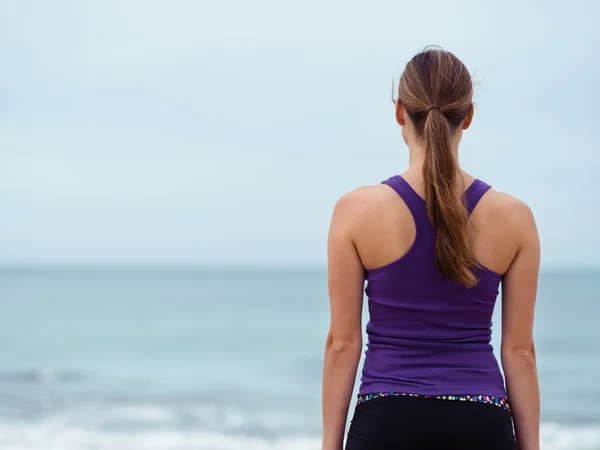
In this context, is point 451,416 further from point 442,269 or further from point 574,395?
point 574,395

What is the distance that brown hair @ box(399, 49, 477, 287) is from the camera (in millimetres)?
1825

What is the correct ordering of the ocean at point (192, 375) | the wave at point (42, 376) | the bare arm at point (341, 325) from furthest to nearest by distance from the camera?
the wave at point (42, 376) → the ocean at point (192, 375) → the bare arm at point (341, 325)

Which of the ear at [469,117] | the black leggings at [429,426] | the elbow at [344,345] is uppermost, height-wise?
the ear at [469,117]

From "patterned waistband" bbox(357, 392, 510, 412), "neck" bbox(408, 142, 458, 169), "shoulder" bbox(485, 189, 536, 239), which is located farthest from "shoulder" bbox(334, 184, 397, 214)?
"patterned waistband" bbox(357, 392, 510, 412)

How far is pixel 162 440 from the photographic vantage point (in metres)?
9.12

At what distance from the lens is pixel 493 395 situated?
1887mm

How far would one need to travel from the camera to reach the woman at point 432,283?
1.84m

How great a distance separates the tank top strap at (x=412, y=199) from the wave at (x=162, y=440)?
7376 mm

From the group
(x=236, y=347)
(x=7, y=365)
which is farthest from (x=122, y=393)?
(x=236, y=347)

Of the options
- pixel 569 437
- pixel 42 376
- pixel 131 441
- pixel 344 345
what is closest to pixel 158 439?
pixel 131 441

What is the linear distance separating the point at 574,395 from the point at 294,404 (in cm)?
475

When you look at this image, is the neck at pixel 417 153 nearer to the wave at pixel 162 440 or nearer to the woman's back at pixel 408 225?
the woman's back at pixel 408 225

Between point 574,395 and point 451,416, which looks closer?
point 451,416

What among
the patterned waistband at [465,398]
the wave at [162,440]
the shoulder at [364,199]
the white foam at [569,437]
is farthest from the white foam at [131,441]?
the shoulder at [364,199]
